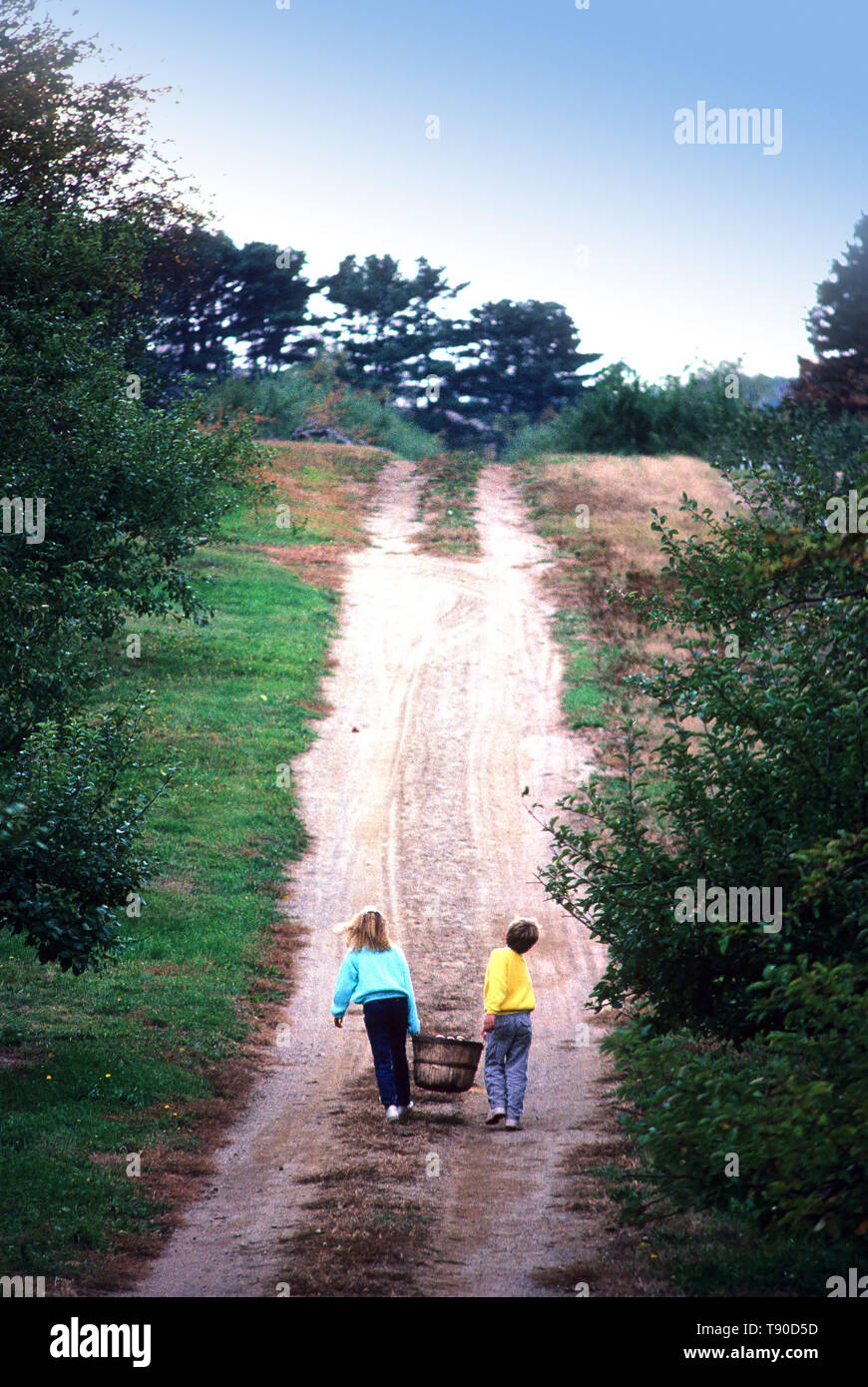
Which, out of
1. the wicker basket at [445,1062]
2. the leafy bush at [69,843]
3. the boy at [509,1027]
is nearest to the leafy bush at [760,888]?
the boy at [509,1027]

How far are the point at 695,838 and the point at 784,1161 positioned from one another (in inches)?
135

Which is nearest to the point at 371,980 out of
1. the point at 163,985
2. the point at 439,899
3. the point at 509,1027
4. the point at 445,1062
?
the point at 445,1062

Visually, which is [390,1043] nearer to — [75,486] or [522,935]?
[522,935]

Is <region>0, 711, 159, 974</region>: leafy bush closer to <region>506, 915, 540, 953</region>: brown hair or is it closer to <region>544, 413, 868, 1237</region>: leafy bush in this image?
<region>506, 915, 540, 953</region>: brown hair

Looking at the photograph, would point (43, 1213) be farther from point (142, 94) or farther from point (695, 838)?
point (142, 94)

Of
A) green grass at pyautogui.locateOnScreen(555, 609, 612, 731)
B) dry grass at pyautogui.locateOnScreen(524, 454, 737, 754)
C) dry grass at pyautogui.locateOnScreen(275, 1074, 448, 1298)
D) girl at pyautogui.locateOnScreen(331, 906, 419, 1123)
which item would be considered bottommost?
dry grass at pyautogui.locateOnScreen(275, 1074, 448, 1298)

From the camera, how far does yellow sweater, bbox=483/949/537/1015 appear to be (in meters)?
10.4

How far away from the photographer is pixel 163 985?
13.2m

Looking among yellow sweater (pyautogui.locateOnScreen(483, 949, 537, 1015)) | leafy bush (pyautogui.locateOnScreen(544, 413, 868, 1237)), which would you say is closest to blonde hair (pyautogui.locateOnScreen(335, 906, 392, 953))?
yellow sweater (pyautogui.locateOnScreen(483, 949, 537, 1015))

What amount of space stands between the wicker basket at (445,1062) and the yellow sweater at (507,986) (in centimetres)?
48

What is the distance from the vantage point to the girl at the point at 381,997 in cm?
1020

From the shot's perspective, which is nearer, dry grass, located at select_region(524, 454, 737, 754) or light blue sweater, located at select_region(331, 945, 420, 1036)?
light blue sweater, located at select_region(331, 945, 420, 1036)

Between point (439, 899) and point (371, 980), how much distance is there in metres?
6.99

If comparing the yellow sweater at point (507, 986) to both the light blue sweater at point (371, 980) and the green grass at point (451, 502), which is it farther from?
the green grass at point (451, 502)
